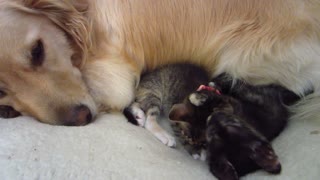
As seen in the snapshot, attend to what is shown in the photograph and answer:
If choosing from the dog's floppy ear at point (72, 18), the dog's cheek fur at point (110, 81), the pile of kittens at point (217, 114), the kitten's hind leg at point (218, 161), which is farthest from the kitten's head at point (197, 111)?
the dog's floppy ear at point (72, 18)

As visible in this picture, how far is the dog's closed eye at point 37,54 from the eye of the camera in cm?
161

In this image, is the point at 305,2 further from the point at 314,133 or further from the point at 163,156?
Answer: the point at 163,156

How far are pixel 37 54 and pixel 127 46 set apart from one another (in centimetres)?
37

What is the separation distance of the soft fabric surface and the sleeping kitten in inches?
2.3

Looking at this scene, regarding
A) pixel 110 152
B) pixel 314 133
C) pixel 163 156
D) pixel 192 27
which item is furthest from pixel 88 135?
A: pixel 314 133

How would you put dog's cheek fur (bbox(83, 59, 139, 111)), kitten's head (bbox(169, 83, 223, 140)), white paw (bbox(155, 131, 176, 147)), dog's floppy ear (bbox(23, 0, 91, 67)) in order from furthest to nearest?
dog's cheek fur (bbox(83, 59, 139, 111)), dog's floppy ear (bbox(23, 0, 91, 67)), white paw (bbox(155, 131, 176, 147)), kitten's head (bbox(169, 83, 223, 140))

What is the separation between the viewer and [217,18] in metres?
1.76

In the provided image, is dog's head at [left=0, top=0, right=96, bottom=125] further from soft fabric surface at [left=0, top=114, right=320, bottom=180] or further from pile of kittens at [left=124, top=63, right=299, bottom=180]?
pile of kittens at [left=124, top=63, right=299, bottom=180]

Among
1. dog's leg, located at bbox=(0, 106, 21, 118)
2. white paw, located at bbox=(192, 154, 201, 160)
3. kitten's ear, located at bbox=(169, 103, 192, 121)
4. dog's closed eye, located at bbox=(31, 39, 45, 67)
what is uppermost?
dog's closed eye, located at bbox=(31, 39, 45, 67)

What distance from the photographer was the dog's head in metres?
1.58

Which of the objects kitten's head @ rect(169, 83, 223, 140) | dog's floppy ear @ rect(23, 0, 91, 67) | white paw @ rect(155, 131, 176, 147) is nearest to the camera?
kitten's head @ rect(169, 83, 223, 140)

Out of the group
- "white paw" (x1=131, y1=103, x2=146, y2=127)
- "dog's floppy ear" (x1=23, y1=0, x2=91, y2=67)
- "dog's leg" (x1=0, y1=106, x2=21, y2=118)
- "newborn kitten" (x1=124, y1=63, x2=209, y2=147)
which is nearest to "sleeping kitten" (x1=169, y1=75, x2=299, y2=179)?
"newborn kitten" (x1=124, y1=63, x2=209, y2=147)

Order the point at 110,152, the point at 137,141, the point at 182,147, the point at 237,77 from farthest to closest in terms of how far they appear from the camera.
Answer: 1. the point at 237,77
2. the point at 182,147
3. the point at 137,141
4. the point at 110,152

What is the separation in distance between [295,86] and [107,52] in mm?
767
